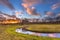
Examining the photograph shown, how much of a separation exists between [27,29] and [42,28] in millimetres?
252

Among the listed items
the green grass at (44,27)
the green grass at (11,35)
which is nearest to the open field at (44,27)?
the green grass at (44,27)

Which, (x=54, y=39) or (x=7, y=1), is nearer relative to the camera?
(x=54, y=39)

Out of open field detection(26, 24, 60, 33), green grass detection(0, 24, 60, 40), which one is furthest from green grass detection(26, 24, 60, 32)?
green grass detection(0, 24, 60, 40)

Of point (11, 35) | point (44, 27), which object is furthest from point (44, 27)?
point (11, 35)

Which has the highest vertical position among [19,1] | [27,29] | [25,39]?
[19,1]

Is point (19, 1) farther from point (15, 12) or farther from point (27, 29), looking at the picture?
point (27, 29)

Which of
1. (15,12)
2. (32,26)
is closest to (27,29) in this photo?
(32,26)

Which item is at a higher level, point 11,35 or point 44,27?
point 44,27

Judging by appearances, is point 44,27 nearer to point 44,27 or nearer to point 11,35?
point 44,27

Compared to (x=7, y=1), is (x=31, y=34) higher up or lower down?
lower down

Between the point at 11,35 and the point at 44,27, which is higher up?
the point at 44,27

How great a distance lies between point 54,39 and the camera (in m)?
2.47

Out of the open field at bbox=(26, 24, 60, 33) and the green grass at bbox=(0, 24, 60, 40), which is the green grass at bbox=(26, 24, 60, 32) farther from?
the green grass at bbox=(0, 24, 60, 40)

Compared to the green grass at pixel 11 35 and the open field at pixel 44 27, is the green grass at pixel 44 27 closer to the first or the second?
the open field at pixel 44 27
